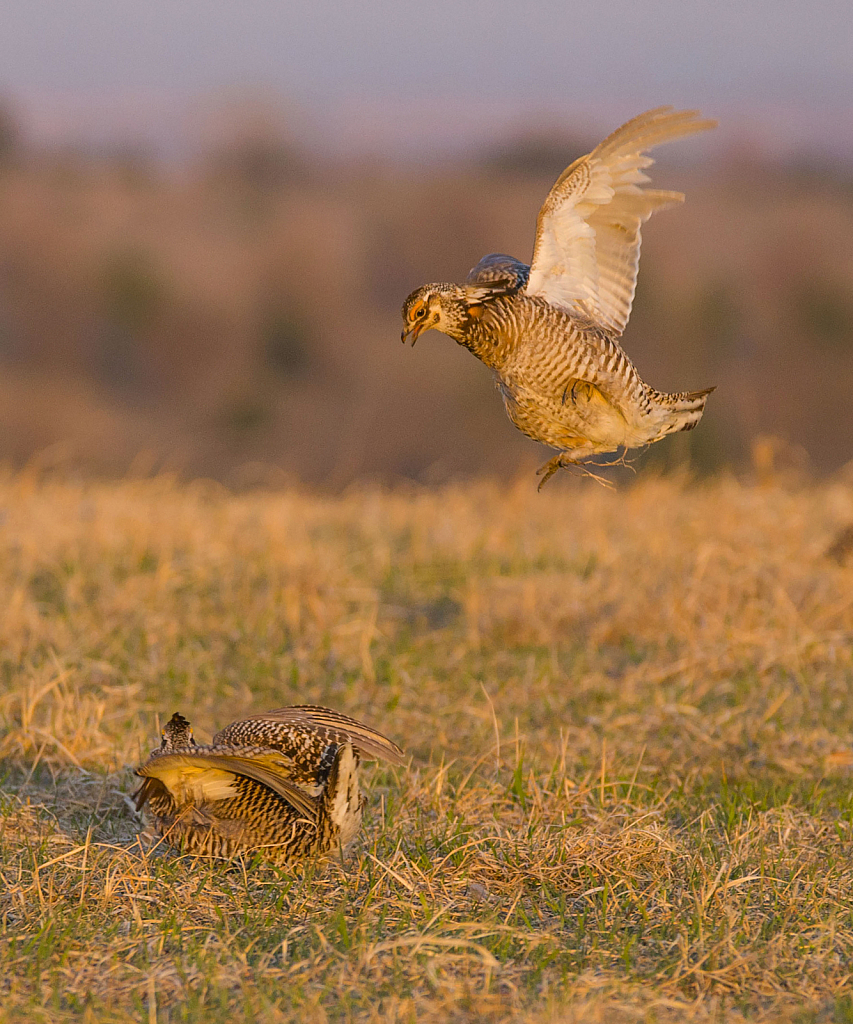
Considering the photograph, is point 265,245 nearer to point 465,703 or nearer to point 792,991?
point 465,703

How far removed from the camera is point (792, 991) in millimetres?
2559

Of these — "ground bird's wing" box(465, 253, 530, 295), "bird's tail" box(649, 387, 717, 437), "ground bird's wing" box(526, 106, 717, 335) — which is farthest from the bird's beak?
"bird's tail" box(649, 387, 717, 437)

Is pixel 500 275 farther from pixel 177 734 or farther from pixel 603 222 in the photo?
pixel 177 734

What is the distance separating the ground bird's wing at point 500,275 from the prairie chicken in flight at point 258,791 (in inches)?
44.5

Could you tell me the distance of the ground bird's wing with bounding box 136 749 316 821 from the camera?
2.97 meters

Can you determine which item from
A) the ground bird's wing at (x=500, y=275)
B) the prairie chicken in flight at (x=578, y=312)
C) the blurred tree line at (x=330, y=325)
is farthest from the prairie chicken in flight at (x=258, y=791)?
the blurred tree line at (x=330, y=325)

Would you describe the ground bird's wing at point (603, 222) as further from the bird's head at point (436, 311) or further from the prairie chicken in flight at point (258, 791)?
the prairie chicken in flight at point (258, 791)

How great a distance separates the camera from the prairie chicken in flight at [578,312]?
279 cm

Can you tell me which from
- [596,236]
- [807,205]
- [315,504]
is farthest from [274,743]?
[807,205]

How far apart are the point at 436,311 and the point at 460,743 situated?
195cm

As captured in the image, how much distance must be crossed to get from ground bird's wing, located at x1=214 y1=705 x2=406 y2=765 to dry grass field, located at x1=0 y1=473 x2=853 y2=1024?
21cm

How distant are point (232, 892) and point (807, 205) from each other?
31.8 metres

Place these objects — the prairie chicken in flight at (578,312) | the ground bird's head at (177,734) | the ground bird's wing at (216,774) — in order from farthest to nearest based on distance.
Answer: the ground bird's head at (177,734) → the ground bird's wing at (216,774) → the prairie chicken in flight at (578,312)

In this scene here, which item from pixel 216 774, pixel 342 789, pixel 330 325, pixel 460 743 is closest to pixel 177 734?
pixel 216 774
